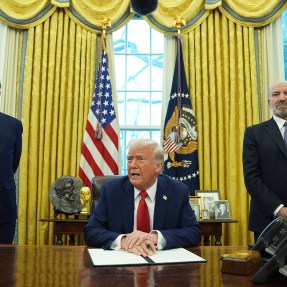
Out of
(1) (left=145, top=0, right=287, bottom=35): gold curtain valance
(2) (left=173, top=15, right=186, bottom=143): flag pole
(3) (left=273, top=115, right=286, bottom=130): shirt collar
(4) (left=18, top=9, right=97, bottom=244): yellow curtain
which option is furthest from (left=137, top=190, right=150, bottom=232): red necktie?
(1) (left=145, top=0, right=287, bottom=35): gold curtain valance

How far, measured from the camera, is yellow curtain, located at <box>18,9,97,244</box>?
16.3ft

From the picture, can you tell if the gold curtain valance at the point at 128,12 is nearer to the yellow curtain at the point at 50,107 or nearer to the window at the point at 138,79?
the yellow curtain at the point at 50,107

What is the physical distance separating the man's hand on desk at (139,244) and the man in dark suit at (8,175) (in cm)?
150

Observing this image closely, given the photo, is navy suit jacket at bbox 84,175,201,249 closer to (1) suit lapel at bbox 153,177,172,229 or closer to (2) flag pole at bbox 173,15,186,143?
(1) suit lapel at bbox 153,177,172,229

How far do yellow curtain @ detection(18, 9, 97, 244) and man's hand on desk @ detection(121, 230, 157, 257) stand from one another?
10.7 feet

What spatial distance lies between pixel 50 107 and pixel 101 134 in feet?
2.45

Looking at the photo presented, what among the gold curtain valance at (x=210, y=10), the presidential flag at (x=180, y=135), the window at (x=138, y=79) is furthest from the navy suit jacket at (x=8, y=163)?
the gold curtain valance at (x=210, y=10)

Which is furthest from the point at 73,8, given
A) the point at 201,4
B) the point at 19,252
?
the point at 19,252

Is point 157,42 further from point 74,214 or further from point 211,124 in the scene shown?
point 74,214

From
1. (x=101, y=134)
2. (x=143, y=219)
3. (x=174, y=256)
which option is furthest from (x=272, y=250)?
(x=101, y=134)

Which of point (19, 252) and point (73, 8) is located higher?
point (73, 8)

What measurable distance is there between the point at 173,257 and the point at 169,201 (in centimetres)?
65

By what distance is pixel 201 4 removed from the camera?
519cm

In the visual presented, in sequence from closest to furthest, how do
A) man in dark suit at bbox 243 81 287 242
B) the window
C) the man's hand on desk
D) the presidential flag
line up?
the man's hand on desk → man in dark suit at bbox 243 81 287 242 → the presidential flag → the window
